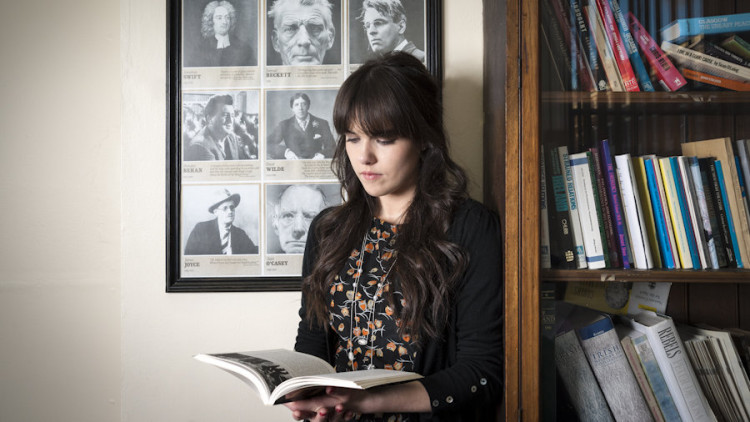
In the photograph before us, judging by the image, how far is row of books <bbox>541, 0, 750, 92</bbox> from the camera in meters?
1.04

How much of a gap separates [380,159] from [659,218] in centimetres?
61

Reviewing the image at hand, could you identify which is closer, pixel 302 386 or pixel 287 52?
pixel 302 386

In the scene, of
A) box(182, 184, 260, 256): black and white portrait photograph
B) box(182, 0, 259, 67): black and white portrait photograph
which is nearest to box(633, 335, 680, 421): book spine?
box(182, 184, 260, 256): black and white portrait photograph

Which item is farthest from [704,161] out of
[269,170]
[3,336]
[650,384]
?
[3,336]

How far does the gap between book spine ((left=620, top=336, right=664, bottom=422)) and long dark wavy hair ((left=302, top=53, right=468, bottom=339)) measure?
0.38 m

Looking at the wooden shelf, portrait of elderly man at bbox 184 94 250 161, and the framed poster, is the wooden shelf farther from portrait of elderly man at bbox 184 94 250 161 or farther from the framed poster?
portrait of elderly man at bbox 184 94 250 161

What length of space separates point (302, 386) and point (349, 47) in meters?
0.95

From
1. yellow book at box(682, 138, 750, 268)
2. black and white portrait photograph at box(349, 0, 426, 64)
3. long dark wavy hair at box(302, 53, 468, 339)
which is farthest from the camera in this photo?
black and white portrait photograph at box(349, 0, 426, 64)

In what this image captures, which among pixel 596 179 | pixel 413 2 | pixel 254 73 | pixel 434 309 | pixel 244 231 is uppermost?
pixel 413 2

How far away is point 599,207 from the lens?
1.06 m

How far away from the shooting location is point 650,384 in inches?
41.8

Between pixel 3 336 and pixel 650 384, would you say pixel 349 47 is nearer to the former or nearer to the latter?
pixel 650 384

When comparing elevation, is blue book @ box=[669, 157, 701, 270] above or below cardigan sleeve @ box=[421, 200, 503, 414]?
above

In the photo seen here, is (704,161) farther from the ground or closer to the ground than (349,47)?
closer to the ground
